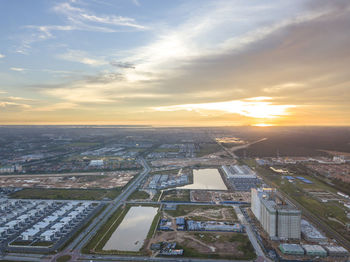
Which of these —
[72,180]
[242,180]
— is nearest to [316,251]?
[242,180]

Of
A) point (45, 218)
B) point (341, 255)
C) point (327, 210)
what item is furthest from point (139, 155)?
point (341, 255)

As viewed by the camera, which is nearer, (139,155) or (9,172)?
(9,172)

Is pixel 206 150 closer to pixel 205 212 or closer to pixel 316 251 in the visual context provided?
pixel 205 212

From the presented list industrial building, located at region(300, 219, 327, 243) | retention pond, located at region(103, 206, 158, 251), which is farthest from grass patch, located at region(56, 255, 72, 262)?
industrial building, located at region(300, 219, 327, 243)

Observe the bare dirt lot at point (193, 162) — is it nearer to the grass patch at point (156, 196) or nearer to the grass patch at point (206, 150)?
the grass patch at point (206, 150)

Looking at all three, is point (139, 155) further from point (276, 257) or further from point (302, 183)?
point (276, 257)

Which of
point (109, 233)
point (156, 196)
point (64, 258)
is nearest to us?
point (64, 258)

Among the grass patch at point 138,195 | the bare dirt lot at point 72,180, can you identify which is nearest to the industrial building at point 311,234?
the grass patch at point 138,195
